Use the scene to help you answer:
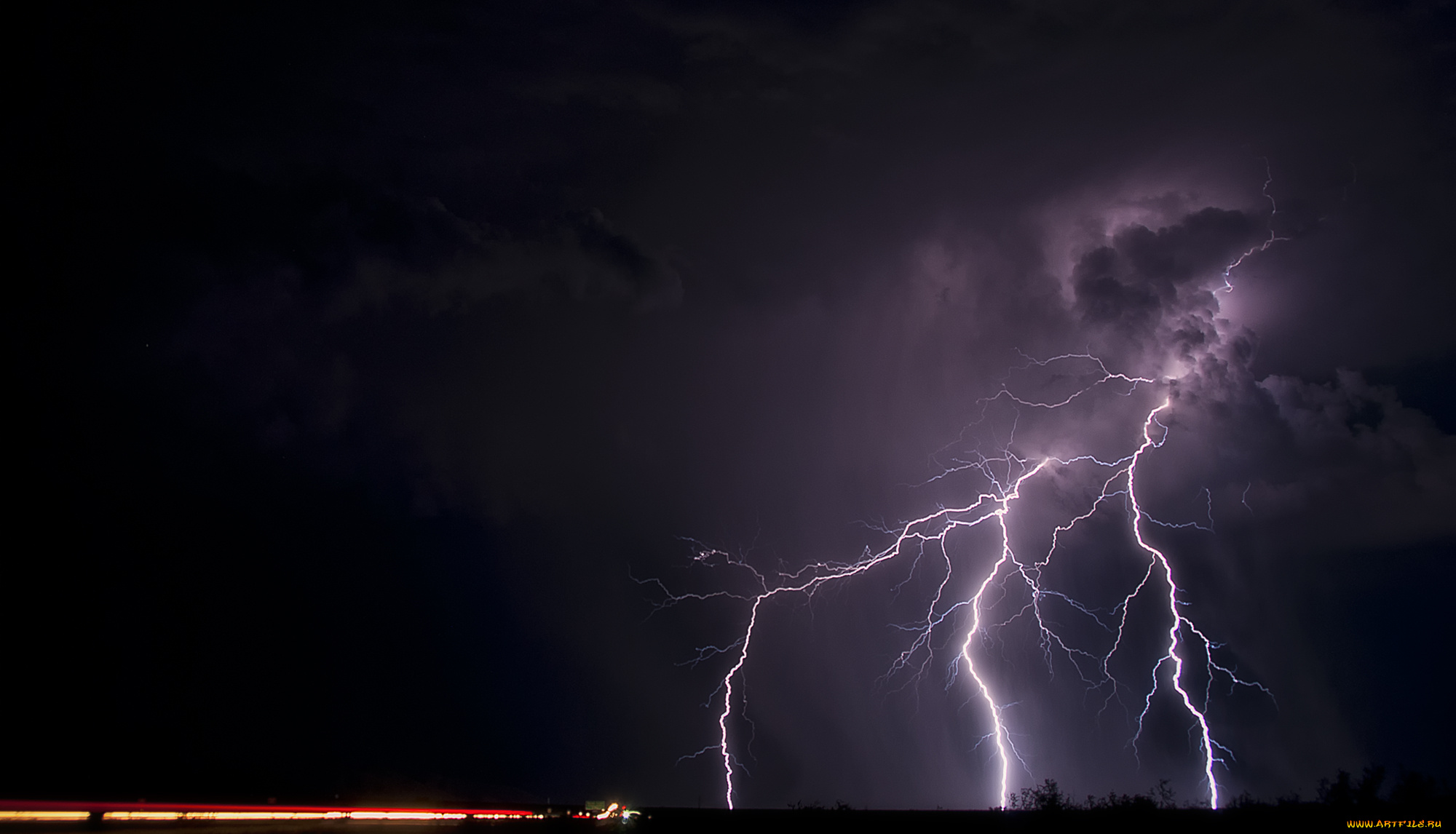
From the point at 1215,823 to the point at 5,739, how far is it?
94.4ft

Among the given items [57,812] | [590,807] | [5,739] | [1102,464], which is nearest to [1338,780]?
[1102,464]

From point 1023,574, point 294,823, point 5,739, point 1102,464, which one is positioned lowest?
point 294,823

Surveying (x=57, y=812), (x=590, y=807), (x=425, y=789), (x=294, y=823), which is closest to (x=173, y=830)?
(x=57, y=812)

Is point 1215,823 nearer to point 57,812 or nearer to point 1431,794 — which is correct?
point 1431,794

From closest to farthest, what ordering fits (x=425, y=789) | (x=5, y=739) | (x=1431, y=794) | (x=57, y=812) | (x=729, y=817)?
(x=57, y=812) → (x=1431, y=794) → (x=729, y=817) → (x=5, y=739) → (x=425, y=789)

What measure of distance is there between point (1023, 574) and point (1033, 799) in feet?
18.1

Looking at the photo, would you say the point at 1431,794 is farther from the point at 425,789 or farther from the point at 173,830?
the point at 425,789

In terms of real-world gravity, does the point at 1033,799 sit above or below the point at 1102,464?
below

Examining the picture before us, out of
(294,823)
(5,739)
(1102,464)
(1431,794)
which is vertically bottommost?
(1431,794)

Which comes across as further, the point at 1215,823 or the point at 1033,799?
the point at 1033,799

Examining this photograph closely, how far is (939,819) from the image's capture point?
11688 mm

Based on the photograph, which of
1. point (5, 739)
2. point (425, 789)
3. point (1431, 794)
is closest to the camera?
point (1431, 794)

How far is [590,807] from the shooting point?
16219mm

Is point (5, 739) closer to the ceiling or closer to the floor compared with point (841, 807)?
closer to the ceiling
